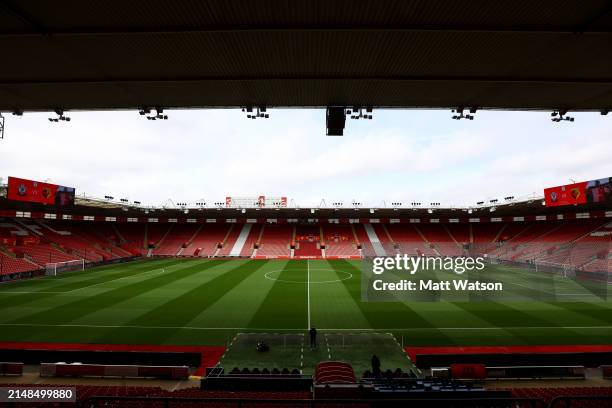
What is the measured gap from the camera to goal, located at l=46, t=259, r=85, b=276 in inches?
1518

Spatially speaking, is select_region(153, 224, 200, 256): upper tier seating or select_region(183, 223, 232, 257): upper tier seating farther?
select_region(153, 224, 200, 256): upper tier seating

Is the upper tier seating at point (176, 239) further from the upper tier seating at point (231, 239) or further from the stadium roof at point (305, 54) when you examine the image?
the stadium roof at point (305, 54)

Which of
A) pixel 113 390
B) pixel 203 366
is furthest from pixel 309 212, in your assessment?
pixel 113 390

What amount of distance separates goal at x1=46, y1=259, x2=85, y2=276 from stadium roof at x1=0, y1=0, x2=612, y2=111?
3367 cm

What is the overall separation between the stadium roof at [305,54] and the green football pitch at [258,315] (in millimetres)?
11091

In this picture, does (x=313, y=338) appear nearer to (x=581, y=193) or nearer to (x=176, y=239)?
(x=581, y=193)

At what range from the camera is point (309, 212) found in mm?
65375

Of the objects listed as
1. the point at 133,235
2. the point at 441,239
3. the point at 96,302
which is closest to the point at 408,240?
the point at 441,239

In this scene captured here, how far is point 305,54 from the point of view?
9312mm

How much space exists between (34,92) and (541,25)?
48.5 ft

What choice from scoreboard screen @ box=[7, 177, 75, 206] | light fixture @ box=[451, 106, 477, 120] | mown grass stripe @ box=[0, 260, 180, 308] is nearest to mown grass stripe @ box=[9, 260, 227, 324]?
mown grass stripe @ box=[0, 260, 180, 308]

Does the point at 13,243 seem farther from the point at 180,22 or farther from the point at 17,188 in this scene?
the point at 180,22

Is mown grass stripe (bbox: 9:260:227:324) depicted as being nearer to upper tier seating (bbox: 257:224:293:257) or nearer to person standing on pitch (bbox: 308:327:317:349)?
person standing on pitch (bbox: 308:327:317:349)

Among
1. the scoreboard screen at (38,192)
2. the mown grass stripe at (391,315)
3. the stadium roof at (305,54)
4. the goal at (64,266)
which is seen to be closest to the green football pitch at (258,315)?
the mown grass stripe at (391,315)
